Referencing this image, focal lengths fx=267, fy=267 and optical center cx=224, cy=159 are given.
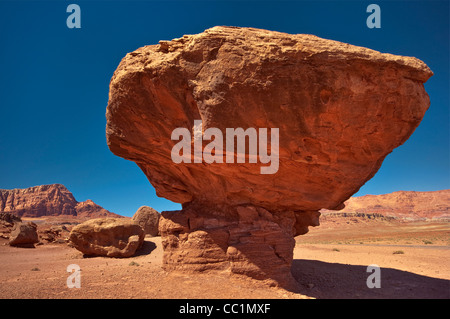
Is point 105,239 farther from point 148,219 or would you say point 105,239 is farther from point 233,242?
point 233,242

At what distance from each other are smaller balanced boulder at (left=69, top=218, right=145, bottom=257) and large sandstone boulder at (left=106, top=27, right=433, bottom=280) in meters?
8.78

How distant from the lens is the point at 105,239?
1650 cm

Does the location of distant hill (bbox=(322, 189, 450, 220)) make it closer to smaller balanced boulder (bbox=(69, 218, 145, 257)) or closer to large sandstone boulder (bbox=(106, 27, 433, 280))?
smaller balanced boulder (bbox=(69, 218, 145, 257))

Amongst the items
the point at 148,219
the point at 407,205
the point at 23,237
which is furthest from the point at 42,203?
the point at 407,205

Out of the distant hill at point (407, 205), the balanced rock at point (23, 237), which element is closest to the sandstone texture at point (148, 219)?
the balanced rock at point (23, 237)

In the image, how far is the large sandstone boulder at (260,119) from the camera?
20.6 ft

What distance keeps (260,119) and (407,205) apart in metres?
125

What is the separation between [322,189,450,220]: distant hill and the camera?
93875mm

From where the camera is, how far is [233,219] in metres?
8.59

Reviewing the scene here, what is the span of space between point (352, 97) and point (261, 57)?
2393mm

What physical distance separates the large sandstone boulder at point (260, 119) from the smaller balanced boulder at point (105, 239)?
8780 mm

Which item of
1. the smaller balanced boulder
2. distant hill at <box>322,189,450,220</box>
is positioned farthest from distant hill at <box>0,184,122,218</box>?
the smaller balanced boulder

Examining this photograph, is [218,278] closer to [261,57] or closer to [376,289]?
[376,289]

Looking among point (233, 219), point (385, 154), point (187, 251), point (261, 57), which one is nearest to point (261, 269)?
point (233, 219)
